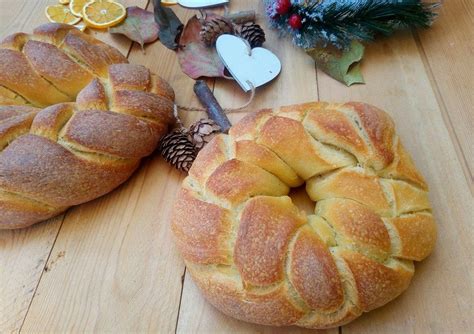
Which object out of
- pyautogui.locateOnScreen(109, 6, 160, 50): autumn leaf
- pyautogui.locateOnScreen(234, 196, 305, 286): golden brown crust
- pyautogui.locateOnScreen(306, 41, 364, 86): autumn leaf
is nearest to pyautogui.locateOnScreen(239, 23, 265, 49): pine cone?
pyautogui.locateOnScreen(306, 41, 364, 86): autumn leaf

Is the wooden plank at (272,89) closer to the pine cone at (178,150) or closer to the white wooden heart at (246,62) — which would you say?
the white wooden heart at (246,62)

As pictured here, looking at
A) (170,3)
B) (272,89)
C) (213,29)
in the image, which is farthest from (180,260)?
(170,3)

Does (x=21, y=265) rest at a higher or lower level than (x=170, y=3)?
lower

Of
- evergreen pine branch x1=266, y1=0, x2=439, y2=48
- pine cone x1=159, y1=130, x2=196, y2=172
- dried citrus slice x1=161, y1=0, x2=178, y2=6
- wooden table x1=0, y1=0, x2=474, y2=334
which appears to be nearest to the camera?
wooden table x1=0, y1=0, x2=474, y2=334

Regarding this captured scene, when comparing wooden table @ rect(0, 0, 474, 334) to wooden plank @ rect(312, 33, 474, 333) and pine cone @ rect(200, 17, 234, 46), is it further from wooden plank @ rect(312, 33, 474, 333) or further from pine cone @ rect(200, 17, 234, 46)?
pine cone @ rect(200, 17, 234, 46)

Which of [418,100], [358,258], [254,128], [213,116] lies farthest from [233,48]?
[358,258]

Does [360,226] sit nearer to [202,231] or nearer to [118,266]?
[202,231]

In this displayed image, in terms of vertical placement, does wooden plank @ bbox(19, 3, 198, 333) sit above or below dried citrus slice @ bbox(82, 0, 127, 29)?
below

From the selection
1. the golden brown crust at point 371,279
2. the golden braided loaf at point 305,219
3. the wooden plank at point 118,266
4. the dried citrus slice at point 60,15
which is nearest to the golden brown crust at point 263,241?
the golden braided loaf at point 305,219
